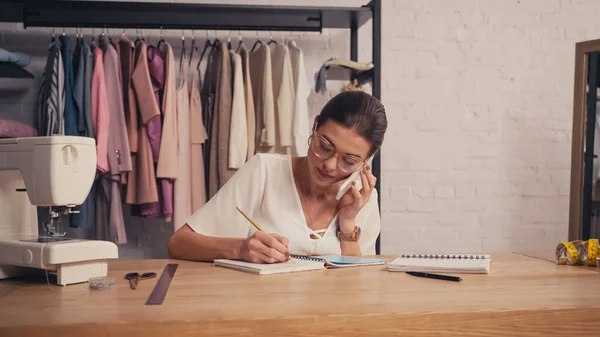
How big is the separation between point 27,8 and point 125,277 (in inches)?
91.4

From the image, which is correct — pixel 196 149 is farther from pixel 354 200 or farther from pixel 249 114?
pixel 354 200

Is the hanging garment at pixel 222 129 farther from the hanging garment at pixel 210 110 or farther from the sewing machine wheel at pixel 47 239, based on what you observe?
the sewing machine wheel at pixel 47 239

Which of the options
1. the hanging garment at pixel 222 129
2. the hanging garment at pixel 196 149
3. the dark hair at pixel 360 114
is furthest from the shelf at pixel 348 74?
the dark hair at pixel 360 114

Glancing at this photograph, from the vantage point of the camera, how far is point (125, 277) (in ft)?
4.63

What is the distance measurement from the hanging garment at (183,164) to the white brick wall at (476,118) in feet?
3.36

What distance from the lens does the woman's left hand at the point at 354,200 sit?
1988mm

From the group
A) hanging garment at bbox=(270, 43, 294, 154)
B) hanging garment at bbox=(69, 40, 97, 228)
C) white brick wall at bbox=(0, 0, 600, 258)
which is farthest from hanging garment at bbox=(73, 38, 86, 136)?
white brick wall at bbox=(0, 0, 600, 258)

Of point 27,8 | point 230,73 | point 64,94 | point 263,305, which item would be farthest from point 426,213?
point 263,305

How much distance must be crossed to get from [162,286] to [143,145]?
194 centimetres

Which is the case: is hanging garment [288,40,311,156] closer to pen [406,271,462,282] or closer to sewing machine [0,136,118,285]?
pen [406,271,462,282]

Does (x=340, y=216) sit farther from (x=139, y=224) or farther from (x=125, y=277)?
(x=139, y=224)

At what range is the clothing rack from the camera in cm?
312

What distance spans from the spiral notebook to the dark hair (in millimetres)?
Answer: 411

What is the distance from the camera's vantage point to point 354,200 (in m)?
1.99
